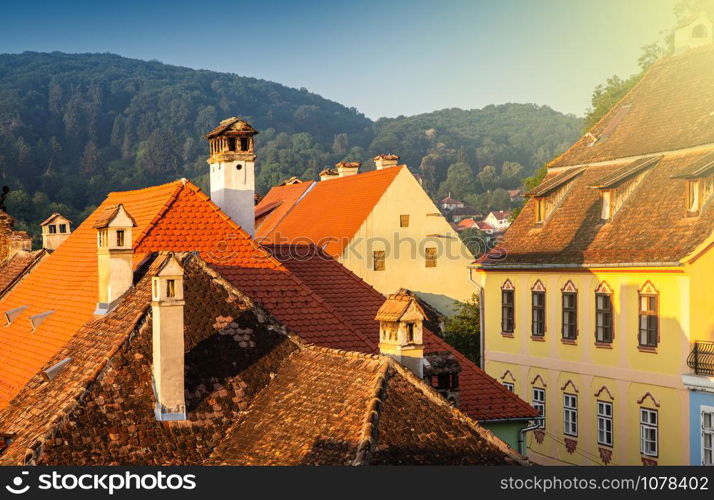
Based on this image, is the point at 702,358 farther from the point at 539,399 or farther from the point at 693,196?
the point at 539,399

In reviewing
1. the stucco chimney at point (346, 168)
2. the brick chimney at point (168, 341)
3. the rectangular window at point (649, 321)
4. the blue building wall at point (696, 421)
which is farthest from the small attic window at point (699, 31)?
the stucco chimney at point (346, 168)

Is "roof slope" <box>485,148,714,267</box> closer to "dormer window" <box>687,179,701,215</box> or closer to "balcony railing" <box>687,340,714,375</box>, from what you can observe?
"dormer window" <box>687,179,701,215</box>

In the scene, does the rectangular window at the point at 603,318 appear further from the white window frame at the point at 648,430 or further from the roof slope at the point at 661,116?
the roof slope at the point at 661,116

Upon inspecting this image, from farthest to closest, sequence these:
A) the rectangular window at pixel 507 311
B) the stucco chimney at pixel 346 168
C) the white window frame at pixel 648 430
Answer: the stucco chimney at pixel 346 168, the rectangular window at pixel 507 311, the white window frame at pixel 648 430

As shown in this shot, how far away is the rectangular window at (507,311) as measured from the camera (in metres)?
36.0

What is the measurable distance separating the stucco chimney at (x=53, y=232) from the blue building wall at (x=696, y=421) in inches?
960

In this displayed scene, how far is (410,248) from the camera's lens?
48812 mm

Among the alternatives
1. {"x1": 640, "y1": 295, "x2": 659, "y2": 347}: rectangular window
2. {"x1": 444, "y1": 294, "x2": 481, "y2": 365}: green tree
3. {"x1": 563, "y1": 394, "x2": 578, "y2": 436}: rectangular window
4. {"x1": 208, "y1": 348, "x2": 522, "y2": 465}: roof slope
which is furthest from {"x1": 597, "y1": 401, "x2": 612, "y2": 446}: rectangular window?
{"x1": 208, "y1": 348, "x2": 522, "y2": 465}: roof slope

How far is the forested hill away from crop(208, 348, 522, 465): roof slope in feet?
276

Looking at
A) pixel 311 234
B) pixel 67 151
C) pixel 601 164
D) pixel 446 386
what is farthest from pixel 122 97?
pixel 446 386

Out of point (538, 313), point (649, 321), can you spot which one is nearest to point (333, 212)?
point (538, 313)

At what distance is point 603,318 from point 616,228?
8.43ft

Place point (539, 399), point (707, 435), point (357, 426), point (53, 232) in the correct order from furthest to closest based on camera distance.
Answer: point (53, 232)
point (539, 399)
point (707, 435)
point (357, 426)

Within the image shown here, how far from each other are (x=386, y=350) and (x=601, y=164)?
19130mm
